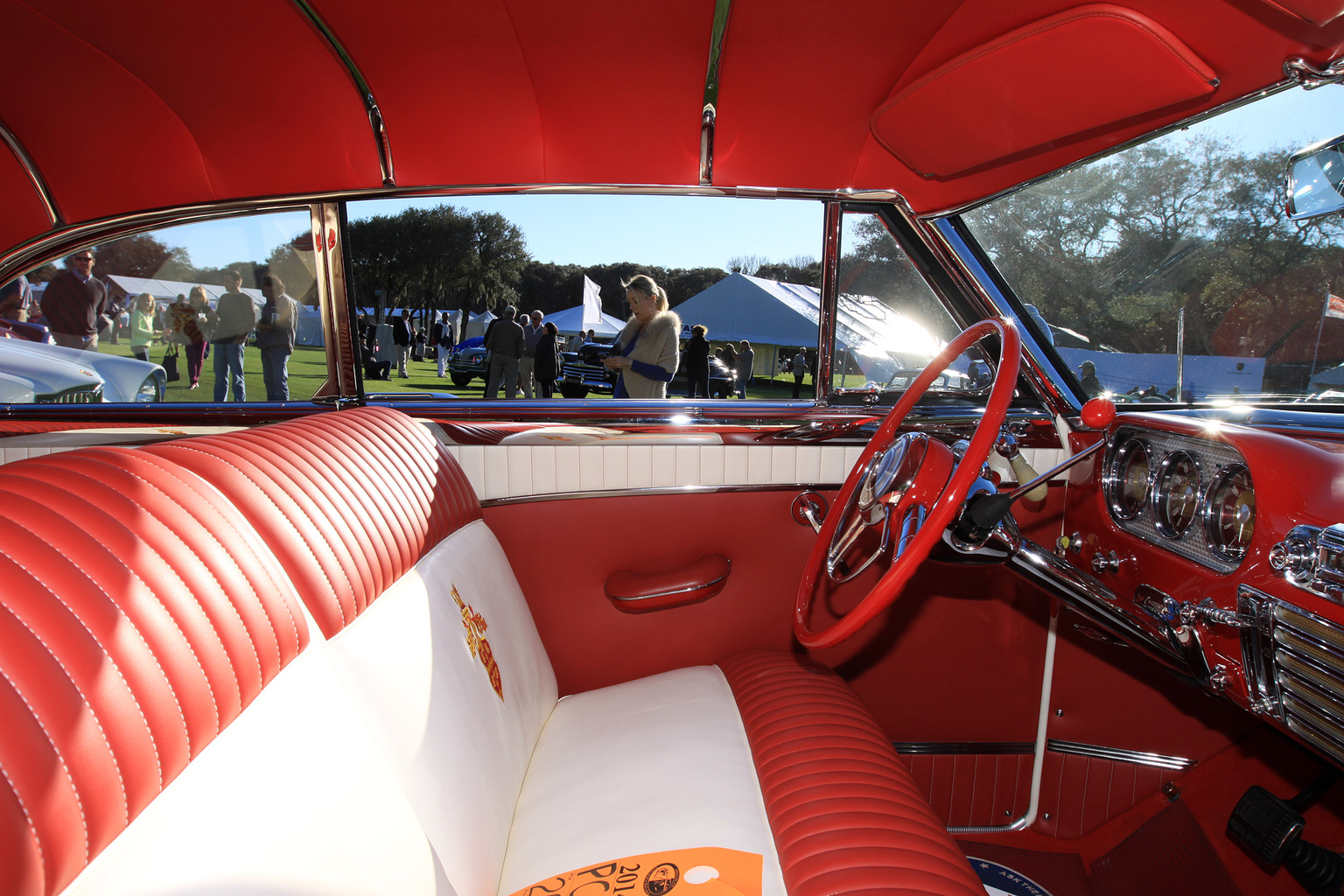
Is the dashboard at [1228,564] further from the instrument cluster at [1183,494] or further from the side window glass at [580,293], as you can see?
the side window glass at [580,293]

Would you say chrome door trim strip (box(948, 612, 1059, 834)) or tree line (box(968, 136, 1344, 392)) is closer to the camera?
tree line (box(968, 136, 1344, 392))

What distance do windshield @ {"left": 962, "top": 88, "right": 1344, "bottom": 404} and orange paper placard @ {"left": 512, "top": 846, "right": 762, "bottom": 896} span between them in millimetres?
1407

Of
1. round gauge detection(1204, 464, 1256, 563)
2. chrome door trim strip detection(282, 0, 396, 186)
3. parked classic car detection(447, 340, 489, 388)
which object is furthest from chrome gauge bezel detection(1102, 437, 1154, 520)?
chrome door trim strip detection(282, 0, 396, 186)

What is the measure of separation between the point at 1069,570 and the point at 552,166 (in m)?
1.38

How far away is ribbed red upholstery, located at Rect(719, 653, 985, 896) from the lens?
1022mm

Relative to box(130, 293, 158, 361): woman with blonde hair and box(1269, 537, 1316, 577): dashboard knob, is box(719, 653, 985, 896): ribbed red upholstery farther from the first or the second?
box(130, 293, 158, 361): woman with blonde hair

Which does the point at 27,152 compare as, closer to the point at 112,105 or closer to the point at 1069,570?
the point at 112,105

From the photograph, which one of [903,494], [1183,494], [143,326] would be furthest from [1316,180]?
[143,326]

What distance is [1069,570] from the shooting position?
51.3 inches

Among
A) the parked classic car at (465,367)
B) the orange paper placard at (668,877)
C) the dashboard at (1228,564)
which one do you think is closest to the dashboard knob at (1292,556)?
the dashboard at (1228,564)

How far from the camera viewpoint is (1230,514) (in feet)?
4.28

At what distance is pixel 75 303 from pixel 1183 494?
245cm

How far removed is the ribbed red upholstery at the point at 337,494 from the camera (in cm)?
90

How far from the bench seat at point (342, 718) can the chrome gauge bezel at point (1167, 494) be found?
2.15 feet
